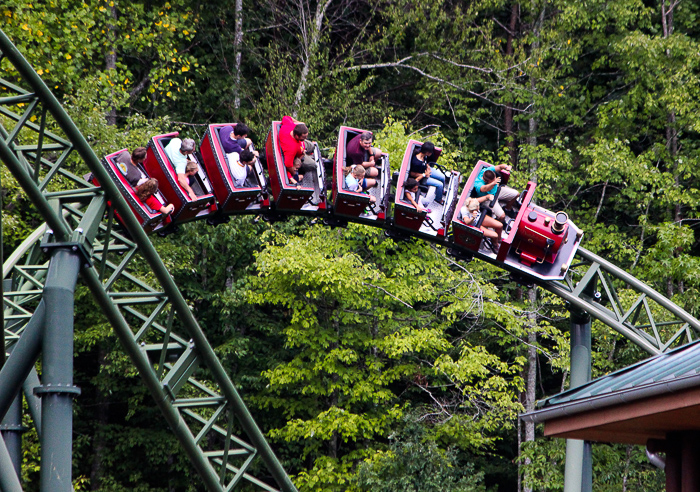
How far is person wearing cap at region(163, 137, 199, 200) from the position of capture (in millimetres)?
8258

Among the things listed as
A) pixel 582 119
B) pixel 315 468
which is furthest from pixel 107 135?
pixel 582 119

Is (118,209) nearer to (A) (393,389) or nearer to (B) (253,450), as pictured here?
(B) (253,450)


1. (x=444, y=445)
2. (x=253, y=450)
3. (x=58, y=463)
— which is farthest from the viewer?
(x=444, y=445)

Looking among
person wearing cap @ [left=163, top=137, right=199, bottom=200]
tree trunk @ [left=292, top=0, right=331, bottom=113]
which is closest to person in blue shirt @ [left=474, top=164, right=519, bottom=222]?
person wearing cap @ [left=163, top=137, right=199, bottom=200]

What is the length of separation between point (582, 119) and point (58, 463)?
14928 mm

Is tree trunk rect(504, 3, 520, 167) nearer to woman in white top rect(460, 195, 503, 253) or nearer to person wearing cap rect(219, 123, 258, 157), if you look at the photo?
woman in white top rect(460, 195, 503, 253)

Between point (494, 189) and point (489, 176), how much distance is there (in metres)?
0.15

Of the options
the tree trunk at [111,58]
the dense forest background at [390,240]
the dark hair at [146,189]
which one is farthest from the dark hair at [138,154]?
the tree trunk at [111,58]

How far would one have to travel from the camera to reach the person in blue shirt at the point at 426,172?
29.6ft

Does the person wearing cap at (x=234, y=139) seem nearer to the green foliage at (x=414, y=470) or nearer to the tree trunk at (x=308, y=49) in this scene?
the green foliage at (x=414, y=470)

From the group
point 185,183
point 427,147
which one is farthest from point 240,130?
point 427,147

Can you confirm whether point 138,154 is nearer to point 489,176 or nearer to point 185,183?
point 185,183

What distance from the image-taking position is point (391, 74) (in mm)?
18688

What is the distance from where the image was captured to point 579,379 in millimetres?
9039
